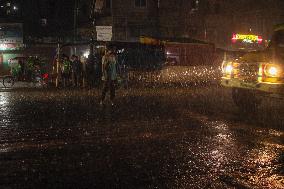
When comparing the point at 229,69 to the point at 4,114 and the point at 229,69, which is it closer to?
the point at 229,69

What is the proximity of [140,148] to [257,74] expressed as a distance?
5456 millimetres

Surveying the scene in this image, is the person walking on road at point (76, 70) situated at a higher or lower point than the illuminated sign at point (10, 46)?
lower

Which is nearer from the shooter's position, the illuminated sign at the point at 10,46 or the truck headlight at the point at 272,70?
the truck headlight at the point at 272,70

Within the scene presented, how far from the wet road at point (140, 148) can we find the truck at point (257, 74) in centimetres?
67

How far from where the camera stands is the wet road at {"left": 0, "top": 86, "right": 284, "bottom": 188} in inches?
221

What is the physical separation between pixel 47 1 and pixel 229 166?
59.0 meters

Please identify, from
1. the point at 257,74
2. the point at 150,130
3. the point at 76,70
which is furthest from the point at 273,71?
the point at 76,70

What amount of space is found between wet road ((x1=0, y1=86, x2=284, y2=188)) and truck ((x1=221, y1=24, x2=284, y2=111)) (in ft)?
2.19

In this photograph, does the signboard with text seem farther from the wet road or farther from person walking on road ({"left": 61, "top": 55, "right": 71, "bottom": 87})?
the wet road

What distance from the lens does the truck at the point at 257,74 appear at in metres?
11.0

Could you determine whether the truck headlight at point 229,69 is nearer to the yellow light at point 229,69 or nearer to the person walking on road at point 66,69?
the yellow light at point 229,69

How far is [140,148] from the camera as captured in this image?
298 inches

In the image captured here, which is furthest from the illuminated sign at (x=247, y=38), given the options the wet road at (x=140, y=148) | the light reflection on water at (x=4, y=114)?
the light reflection on water at (x=4, y=114)

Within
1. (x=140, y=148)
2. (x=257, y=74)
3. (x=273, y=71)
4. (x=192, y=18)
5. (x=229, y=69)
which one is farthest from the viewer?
(x=192, y=18)
